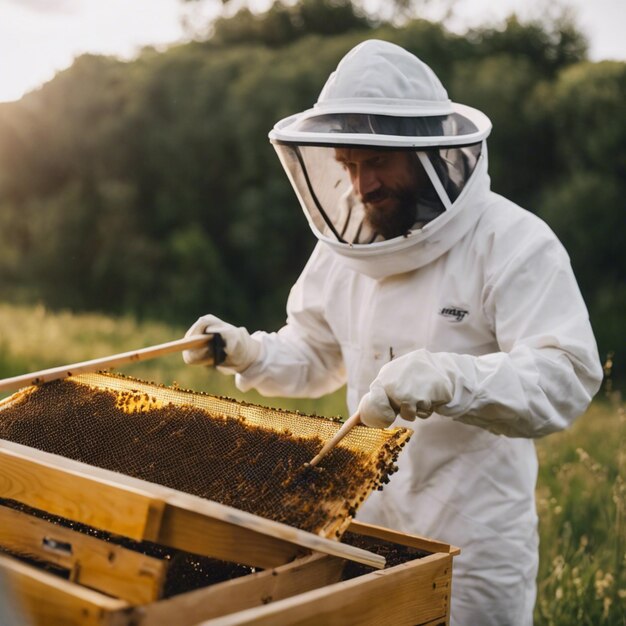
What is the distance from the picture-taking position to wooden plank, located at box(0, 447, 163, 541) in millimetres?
1808

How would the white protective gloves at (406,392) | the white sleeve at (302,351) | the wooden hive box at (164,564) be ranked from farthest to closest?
the white sleeve at (302,351) → the white protective gloves at (406,392) → the wooden hive box at (164,564)

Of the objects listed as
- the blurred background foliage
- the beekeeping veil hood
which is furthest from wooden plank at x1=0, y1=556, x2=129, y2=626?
the blurred background foliage

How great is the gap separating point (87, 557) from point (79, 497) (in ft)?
0.45

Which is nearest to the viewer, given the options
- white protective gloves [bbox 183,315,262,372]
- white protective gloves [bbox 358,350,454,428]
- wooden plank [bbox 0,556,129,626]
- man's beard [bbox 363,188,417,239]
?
wooden plank [bbox 0,556,129,626]

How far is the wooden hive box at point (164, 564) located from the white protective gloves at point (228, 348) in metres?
1.10

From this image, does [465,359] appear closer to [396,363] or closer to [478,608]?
[396,363]

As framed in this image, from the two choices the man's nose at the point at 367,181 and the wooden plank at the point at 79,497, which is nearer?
the wooden plank at the point at 79,497

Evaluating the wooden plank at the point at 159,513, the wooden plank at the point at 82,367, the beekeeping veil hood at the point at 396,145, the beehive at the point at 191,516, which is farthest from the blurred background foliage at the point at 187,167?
the wooden plank at the point at 159,513

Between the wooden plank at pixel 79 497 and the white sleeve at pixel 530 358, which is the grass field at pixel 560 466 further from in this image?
the white sleeve at pixel 530 358

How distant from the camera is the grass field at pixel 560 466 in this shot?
3.91m

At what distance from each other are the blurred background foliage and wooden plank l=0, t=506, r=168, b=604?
53.7ft

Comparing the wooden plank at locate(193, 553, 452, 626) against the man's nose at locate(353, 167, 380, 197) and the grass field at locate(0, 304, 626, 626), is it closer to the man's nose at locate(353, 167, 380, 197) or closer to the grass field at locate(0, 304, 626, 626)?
the grass field at locate(0, 304, 626, 626)

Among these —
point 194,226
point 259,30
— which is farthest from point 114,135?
point 259,30

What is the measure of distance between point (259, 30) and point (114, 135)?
8.81 meters
